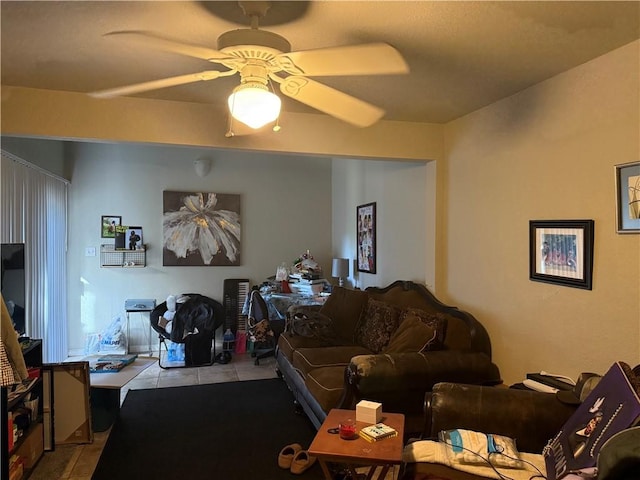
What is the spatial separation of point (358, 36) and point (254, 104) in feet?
2.08

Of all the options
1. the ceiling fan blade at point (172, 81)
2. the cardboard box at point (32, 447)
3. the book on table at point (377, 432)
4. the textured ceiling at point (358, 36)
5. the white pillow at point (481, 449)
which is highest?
the textured ceiling at point (358, 36)

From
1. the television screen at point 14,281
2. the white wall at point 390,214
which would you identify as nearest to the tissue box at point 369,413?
the white wall at point 390,214

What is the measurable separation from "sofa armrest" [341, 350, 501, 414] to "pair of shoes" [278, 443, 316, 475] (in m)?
0.45

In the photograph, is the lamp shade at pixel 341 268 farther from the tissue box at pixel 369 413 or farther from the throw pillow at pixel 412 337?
the tissue box at pixel 369 413

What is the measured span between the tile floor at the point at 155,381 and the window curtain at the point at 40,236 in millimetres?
980

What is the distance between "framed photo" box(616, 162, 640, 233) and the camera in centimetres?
208

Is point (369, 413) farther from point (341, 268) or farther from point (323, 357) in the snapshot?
point (341, 268)

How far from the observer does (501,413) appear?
212cm

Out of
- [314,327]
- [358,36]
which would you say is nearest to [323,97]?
[358,36]

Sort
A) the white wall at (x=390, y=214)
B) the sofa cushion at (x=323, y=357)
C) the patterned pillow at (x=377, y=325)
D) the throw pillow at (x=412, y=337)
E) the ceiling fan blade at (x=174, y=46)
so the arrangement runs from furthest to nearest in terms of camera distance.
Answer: the white wall at (x=390, y=214), the patterned pillow at (x=377, y=325), the sofa cushion at (x=323, y=357), the throw pillow at (x=412, y=337), the ceiling fan blade at (x=174, y=46)

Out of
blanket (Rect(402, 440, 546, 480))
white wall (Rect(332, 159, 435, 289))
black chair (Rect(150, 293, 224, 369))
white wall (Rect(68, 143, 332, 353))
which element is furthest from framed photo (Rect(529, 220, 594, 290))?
white wall (Rect(68, 143, 332, 353))

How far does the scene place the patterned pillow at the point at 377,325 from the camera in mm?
3465

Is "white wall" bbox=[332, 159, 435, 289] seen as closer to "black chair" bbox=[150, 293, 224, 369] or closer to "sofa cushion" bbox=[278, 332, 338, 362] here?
"sofa cushion" bbox=[278, 332, 338, 362]

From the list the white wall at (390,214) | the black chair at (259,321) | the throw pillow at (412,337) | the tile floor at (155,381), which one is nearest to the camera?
the tile floor at (155,381)
